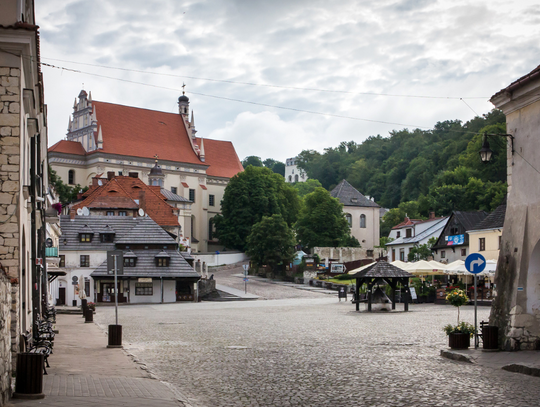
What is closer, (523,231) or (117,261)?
(523,231)

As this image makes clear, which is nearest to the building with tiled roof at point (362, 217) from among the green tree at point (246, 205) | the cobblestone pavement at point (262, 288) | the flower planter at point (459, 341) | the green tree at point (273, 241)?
the green tree at point (246, 205)

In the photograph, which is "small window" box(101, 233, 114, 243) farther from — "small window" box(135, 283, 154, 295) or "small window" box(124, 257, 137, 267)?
"small window" box(135, 283, 154, 295)

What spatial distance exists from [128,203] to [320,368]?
2289 inches

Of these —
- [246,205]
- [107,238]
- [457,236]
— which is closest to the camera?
[107,238]

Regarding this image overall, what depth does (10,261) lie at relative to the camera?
1278 centimetres

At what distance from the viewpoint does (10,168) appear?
1288 cm

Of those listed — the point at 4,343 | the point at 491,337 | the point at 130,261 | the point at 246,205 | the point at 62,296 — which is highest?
the point at 246,205

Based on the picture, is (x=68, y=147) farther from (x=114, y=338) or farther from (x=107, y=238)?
(x=114, y=338)

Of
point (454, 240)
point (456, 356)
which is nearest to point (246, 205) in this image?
point (454, 240)

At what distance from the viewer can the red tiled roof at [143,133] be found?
322ft

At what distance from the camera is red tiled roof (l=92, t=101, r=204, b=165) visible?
322 ft

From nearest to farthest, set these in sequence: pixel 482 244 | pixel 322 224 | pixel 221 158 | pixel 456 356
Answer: pixel 456 356, pixel 482 244, pixel 322 224, pixel 221 158

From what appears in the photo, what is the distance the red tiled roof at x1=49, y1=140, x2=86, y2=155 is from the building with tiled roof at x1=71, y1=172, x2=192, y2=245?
41.4ft

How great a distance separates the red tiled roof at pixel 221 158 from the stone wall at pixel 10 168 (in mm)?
96499
